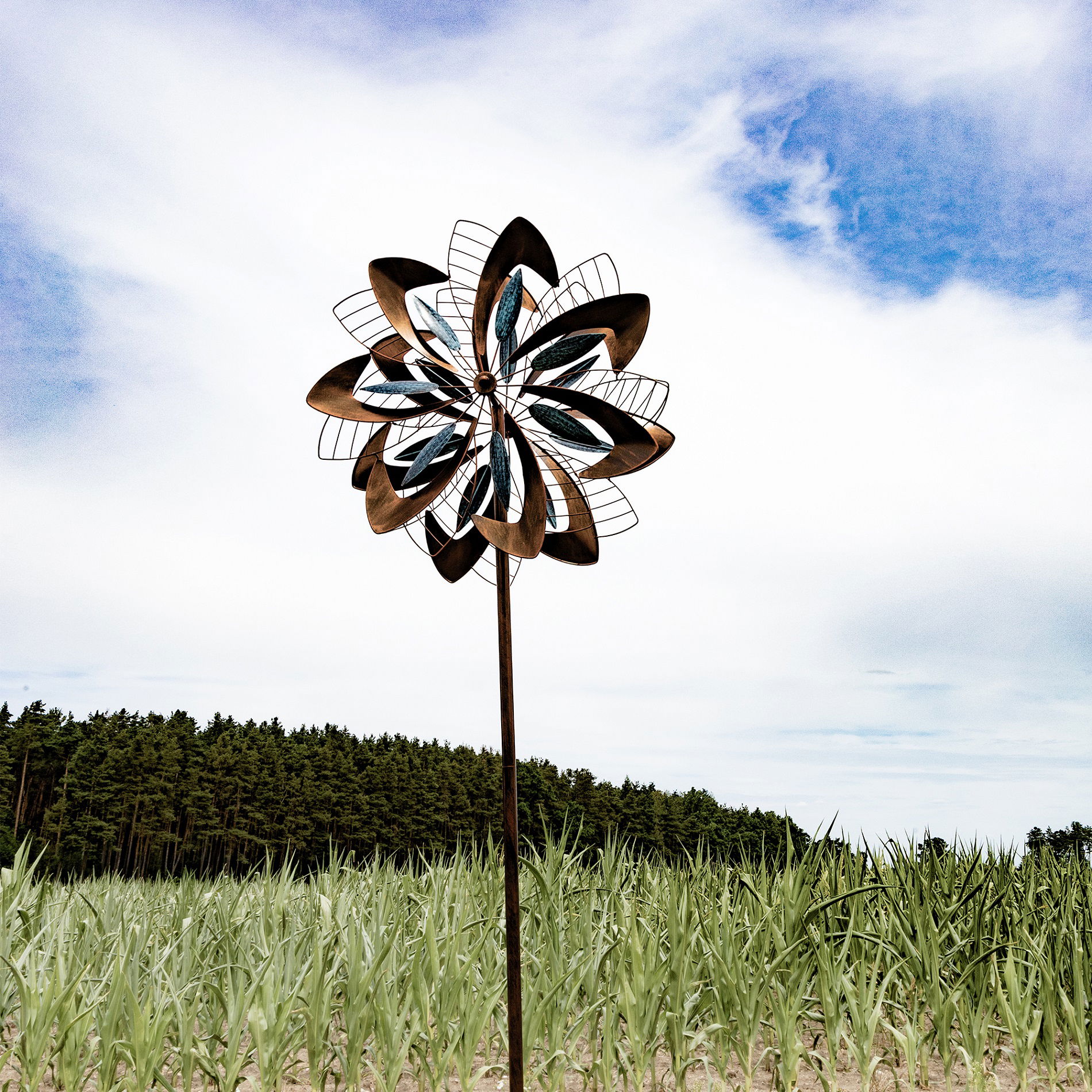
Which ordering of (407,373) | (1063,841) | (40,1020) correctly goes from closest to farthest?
(407,373)
(40,1020)
(1063,841)

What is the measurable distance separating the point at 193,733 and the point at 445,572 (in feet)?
41.5

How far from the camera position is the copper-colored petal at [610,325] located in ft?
11.5

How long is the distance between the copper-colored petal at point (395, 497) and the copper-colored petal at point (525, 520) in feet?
0.75

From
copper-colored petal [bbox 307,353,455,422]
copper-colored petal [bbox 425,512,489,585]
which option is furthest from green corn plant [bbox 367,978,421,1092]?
copper-colored petal [bbox 307,353,455,422]

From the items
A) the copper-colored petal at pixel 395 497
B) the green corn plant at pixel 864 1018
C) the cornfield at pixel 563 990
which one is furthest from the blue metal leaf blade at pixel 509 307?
the green corn plant at pixel 864 1018

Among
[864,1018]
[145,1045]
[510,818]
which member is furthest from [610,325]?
[145,1045]

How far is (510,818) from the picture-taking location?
3.38 m

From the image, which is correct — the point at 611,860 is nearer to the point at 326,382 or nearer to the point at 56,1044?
the point at 56,1044

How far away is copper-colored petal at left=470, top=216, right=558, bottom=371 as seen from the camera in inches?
138

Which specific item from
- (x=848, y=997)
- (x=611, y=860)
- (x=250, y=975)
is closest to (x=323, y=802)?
(x=611, y=860)

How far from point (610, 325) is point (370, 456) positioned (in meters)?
1.24

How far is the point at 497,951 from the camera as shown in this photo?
4.56 metres

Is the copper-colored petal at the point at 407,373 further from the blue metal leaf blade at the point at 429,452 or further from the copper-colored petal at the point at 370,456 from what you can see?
the copper-colored petal at the point at 370,456

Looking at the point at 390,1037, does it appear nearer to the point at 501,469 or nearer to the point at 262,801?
the point at 501,469
